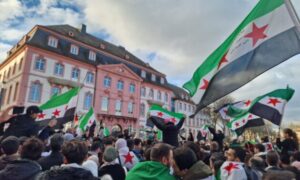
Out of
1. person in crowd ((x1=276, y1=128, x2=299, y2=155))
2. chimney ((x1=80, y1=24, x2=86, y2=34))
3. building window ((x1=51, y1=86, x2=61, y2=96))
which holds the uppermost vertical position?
chimney ((x1=80, y1=24, x2=86, y2=34))

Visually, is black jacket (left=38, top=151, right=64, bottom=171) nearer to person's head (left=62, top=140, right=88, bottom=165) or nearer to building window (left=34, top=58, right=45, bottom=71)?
person's head (left=62, top=140, right=88, bottom=165)

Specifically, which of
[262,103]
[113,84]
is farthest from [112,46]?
[262,103]

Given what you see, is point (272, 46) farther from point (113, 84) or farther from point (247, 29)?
point (113, 84)

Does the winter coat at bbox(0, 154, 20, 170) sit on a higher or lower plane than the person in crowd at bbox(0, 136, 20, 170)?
lower

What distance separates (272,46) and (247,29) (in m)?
0.54

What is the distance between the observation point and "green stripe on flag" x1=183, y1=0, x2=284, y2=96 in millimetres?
4180

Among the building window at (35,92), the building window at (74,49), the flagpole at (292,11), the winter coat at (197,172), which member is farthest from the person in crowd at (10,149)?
the building window at (74,49)

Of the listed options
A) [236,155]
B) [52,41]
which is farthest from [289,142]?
[52,41]

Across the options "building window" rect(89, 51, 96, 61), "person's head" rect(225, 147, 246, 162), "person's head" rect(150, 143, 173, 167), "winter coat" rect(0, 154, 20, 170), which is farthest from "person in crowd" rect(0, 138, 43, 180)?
"building window" rect(89, 51, 96, 61)

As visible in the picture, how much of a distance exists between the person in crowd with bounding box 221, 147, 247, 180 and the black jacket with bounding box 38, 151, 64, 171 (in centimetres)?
252

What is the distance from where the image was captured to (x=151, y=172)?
259 centimetres

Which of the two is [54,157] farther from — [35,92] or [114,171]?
[35,92]

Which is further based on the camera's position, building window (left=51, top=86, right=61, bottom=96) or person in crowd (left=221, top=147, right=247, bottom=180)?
building window (left=51, top=86, right=61, bottom=96)

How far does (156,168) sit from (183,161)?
290 mm
